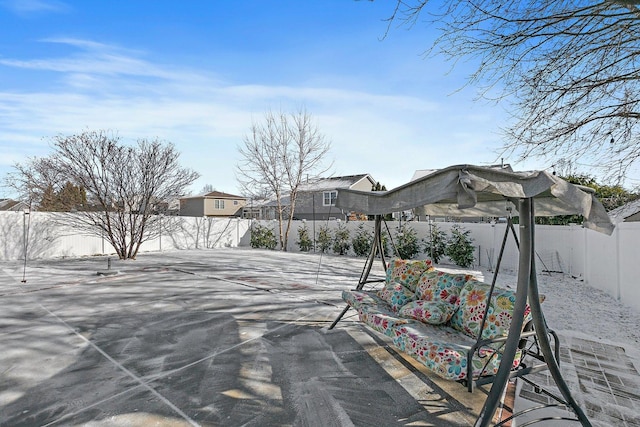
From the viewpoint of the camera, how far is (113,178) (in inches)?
450

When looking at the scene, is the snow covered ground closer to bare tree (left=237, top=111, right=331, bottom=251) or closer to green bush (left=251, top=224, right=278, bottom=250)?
green bush (left=251, top=224, right=278, bottom=250)

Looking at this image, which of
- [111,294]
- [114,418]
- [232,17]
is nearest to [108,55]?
[232,17]

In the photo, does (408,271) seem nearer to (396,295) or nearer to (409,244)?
(396,295)

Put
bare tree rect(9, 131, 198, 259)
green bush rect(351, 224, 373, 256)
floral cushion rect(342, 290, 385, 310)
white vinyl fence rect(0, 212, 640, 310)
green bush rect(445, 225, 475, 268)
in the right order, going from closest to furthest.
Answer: floral cushion rect(342, 290, 385, 310) → white vinyl fence rect(0, 212, 640, 310) → green bush rect(445, 225, 475, 268) → bare tree rect(9, 131, 198, 259) → green bush rect(351, 224, 373, 256)

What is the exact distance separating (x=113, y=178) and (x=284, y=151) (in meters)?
8.23

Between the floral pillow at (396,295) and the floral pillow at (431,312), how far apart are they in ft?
1.45

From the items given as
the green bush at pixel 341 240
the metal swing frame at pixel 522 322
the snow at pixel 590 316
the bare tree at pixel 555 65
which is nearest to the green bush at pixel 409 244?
the green bush at pixel 341 240

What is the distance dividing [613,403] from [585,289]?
561 cm

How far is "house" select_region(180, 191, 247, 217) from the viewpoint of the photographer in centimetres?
3188

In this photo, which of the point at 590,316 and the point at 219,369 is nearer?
the point at 219,369

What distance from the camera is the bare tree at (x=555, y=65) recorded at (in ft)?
13.3

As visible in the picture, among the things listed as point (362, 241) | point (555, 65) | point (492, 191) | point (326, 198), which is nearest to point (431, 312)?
point (492, 191)

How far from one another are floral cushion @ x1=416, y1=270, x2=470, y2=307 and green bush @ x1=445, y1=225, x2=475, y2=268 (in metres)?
6.91

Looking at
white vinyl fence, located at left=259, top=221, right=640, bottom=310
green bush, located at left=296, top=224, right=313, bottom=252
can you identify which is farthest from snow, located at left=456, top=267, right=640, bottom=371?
green bush, located at left=296, top=224, right=313, bottom=252
